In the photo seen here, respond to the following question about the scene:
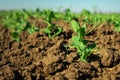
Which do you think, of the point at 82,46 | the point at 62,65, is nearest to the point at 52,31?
the point at 82,46

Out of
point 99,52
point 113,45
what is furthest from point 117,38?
point 99,52

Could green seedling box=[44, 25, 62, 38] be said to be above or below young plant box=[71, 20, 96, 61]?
below

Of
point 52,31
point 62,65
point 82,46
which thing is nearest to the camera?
point 62,65

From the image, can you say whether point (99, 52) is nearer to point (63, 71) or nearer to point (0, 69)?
point (63, 71)

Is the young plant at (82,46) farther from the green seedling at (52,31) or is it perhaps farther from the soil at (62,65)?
the green seedling at (52,31)

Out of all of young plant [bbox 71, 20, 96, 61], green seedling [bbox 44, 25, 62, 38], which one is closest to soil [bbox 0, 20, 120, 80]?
young plant [bbox 71, 20, 96, 61]

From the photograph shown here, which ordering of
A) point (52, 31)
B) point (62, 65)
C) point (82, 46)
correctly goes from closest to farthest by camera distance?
point (62, 65) < point (82, 46) < point (52, 31)

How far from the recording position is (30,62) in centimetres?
354

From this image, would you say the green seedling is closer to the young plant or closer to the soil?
the soil

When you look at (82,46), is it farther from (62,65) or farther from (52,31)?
(52,31)

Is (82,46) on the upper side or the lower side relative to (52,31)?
upper

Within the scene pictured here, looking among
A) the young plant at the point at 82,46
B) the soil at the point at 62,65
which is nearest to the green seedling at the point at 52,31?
the soil at the point at 62,65

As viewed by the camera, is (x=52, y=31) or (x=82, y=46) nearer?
(x=82, y=46)

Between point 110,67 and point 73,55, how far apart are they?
1.43 ft
